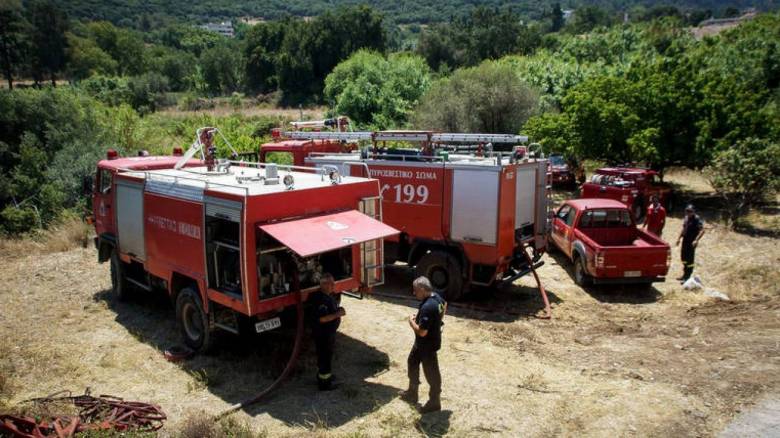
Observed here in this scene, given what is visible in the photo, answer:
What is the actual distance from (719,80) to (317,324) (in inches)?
777

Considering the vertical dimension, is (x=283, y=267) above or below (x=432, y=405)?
above

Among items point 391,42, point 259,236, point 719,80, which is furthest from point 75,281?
point 391,42

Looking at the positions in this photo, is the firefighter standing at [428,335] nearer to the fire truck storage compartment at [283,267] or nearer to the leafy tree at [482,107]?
the fire truck storage compartment at [283,267]

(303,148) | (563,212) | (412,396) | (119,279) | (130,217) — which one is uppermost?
(303,148)

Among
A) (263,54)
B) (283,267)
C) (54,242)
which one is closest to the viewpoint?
(283,267)

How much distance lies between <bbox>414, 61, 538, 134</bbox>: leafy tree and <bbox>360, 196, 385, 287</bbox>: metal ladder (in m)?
20.7

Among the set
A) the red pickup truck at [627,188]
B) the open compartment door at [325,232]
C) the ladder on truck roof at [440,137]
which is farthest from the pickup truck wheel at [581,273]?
the red pickup truck at [627,188]

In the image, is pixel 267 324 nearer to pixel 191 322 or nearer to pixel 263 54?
pixel 191 322

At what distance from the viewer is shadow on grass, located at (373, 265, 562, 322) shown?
11.1 meters

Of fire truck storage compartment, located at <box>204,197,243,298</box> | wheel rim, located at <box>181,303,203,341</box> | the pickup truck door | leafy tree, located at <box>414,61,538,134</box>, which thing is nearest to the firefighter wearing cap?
the pickup truck door

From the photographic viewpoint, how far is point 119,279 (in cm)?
1134

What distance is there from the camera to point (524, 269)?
39.6ft

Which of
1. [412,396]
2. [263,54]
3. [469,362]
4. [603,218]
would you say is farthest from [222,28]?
[412,396]

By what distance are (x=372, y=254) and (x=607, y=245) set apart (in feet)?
22.1
